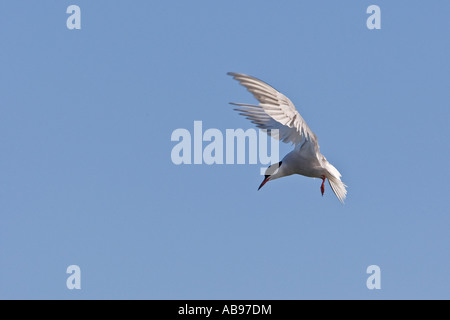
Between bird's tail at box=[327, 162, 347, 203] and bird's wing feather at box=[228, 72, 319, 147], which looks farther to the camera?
bird's tail at box=[327, 162, 347, 203]

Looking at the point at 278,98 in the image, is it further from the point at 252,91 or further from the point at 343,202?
the point at 343,202

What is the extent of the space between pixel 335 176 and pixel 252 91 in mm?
2722

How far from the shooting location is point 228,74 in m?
11.1

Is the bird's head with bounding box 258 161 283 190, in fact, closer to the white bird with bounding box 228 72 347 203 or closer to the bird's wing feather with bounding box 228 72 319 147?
the white bird with bounding box 228 72 347 203

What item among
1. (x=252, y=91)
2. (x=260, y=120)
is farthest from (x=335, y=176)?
(x=252, y=91)

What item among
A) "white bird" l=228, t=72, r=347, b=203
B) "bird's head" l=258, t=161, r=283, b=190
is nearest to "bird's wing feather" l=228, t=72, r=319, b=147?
"white bird" l=228, t=72, r=347, b=203

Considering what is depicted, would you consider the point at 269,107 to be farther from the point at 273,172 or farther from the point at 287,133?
the point at 273,172

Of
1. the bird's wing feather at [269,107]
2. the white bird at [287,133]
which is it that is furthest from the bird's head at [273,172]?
the bird's wing feather at [269,107]

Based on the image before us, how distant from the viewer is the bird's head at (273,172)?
44.4ft

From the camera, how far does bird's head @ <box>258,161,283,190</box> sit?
44.4ft

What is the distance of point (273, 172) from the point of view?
1366 centimetres

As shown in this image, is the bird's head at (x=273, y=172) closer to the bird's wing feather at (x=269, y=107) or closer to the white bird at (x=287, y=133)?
the white bird at (x=287, y=133)

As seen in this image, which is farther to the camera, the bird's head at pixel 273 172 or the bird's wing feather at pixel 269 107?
the bird's head at pixel 273 172
